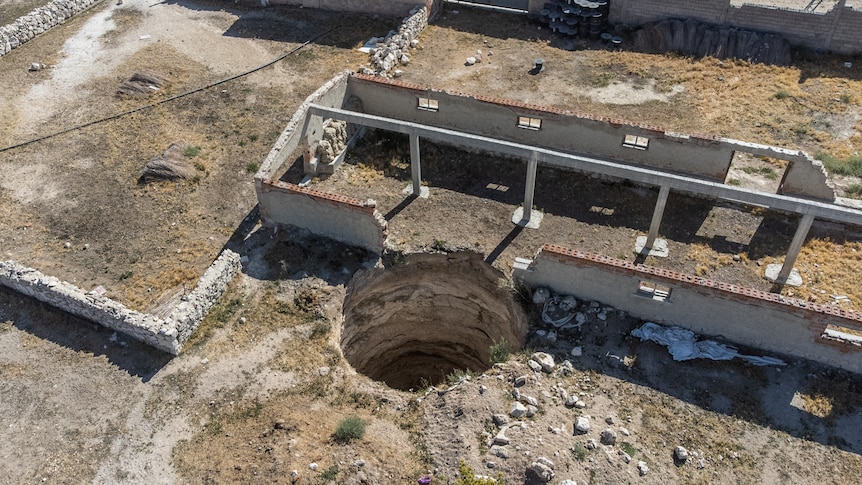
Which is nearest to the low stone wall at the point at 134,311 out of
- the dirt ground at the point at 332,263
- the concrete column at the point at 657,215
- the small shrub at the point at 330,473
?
the dirt ground at the point at 332,263

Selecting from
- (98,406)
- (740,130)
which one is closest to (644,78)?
(740,130)

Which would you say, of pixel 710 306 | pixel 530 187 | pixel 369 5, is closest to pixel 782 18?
pixel 530 187

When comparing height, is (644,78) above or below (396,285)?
above

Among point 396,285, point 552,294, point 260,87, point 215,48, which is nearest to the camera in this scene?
point 552,294

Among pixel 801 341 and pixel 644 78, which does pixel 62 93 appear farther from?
pixel 801 341

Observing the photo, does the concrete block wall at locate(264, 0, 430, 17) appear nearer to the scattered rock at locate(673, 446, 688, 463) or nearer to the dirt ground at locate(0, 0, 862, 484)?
the dirt ground at locate(0, 0, 862, 484)

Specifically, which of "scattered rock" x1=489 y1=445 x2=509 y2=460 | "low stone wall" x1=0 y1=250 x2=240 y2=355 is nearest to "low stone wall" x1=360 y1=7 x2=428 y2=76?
"low stone wall" x1=0 y1=250 x2=240 y2=355

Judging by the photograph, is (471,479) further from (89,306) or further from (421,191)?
(89,306)
